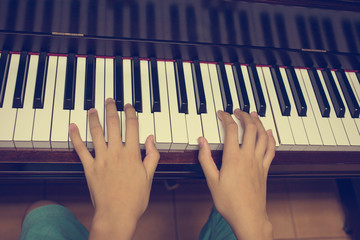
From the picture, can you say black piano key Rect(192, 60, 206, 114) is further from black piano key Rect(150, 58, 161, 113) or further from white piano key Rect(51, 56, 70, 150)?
white piano key Rect(51, 56, 70, 150)

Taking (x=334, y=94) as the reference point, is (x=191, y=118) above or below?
below

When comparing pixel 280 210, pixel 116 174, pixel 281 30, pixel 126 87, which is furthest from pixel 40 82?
pixel 280 210

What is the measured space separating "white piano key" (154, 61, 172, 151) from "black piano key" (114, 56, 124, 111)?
0.12 meters

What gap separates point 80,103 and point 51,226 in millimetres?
473

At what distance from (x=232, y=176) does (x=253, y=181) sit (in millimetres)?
75

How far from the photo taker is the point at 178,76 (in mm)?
1264

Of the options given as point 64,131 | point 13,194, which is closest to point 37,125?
point 64,131

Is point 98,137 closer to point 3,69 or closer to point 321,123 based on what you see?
point 3,69

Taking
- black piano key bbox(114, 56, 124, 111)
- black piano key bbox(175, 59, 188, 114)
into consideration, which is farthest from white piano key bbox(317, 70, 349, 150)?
black piano key bbox(114, 56, 124, 111)

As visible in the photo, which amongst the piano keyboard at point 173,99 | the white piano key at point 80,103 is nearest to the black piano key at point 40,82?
the piano keyboard at point 173,99

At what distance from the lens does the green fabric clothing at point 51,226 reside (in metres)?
1.22

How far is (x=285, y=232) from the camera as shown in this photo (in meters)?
1.99

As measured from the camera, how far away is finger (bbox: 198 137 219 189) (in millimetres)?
1105

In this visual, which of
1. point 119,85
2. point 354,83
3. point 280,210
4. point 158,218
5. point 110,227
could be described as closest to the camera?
point 110,227
